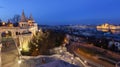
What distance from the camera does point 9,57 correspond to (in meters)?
7.83

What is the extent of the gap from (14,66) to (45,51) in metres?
5.79

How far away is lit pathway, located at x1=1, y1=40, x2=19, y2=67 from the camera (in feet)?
24.5

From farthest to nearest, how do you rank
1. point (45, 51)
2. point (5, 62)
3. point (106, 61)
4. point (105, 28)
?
1. point (105, 28)
2. point (106, 61)
3. point (45, 51)
4. point (5, 62)

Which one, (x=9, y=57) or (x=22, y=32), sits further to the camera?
(x=22, y=32)

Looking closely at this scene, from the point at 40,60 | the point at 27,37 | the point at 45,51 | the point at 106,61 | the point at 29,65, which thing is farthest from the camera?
the point at 106,61

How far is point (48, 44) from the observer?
15141 mm

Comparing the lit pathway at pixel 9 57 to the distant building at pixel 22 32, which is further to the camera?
the distant building at pixel 22 32

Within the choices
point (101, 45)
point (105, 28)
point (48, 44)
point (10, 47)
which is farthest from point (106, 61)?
point (105, 28)

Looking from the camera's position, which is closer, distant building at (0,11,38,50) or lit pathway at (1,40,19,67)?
lit pathway at (1,40,19,67)

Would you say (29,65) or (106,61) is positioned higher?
(29,65)

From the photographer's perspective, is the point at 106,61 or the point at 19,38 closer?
the point at 19,38

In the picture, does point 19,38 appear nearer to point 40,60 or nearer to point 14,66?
point 40,60

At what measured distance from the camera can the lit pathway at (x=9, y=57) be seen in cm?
748

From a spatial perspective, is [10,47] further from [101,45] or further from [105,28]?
[105,28]
